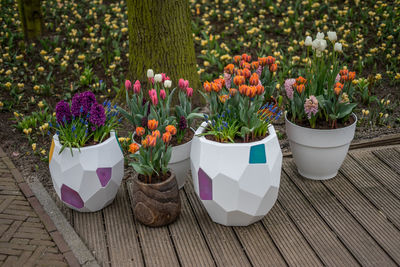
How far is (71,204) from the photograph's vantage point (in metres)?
2.99

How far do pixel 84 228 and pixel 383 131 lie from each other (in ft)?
8.58

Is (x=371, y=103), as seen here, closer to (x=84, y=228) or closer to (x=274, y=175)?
(x=274, y=175)

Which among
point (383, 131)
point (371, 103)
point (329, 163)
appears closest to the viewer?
point (329, 163)

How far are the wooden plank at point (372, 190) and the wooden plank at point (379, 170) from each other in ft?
0.12

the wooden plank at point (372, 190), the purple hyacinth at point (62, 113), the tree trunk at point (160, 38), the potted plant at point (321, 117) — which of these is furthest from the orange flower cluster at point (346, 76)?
the purple hyacinth at point (62, 113)

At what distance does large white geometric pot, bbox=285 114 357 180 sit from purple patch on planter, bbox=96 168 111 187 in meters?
1.30

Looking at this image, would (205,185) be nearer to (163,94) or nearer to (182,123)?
(182,123)

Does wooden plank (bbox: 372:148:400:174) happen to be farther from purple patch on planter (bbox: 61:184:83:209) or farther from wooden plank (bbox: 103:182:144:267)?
purple patch on planter (bbox: 61:184:83:209)

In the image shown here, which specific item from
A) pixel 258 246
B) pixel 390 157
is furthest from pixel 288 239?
pixel 390 157

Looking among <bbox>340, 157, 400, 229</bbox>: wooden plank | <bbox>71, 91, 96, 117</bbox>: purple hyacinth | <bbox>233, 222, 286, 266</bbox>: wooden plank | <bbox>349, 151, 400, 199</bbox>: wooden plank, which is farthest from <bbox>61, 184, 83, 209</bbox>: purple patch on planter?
<bbox>349, 151, 400, 199</bbox>: wooden plank

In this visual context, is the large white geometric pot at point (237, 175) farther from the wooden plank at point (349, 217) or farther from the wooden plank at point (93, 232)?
the wooden plank at point (93, 232)

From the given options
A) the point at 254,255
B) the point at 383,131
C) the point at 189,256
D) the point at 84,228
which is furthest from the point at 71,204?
the point at 383,131

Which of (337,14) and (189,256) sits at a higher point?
(337,14)

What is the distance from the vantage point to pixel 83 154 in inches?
112
